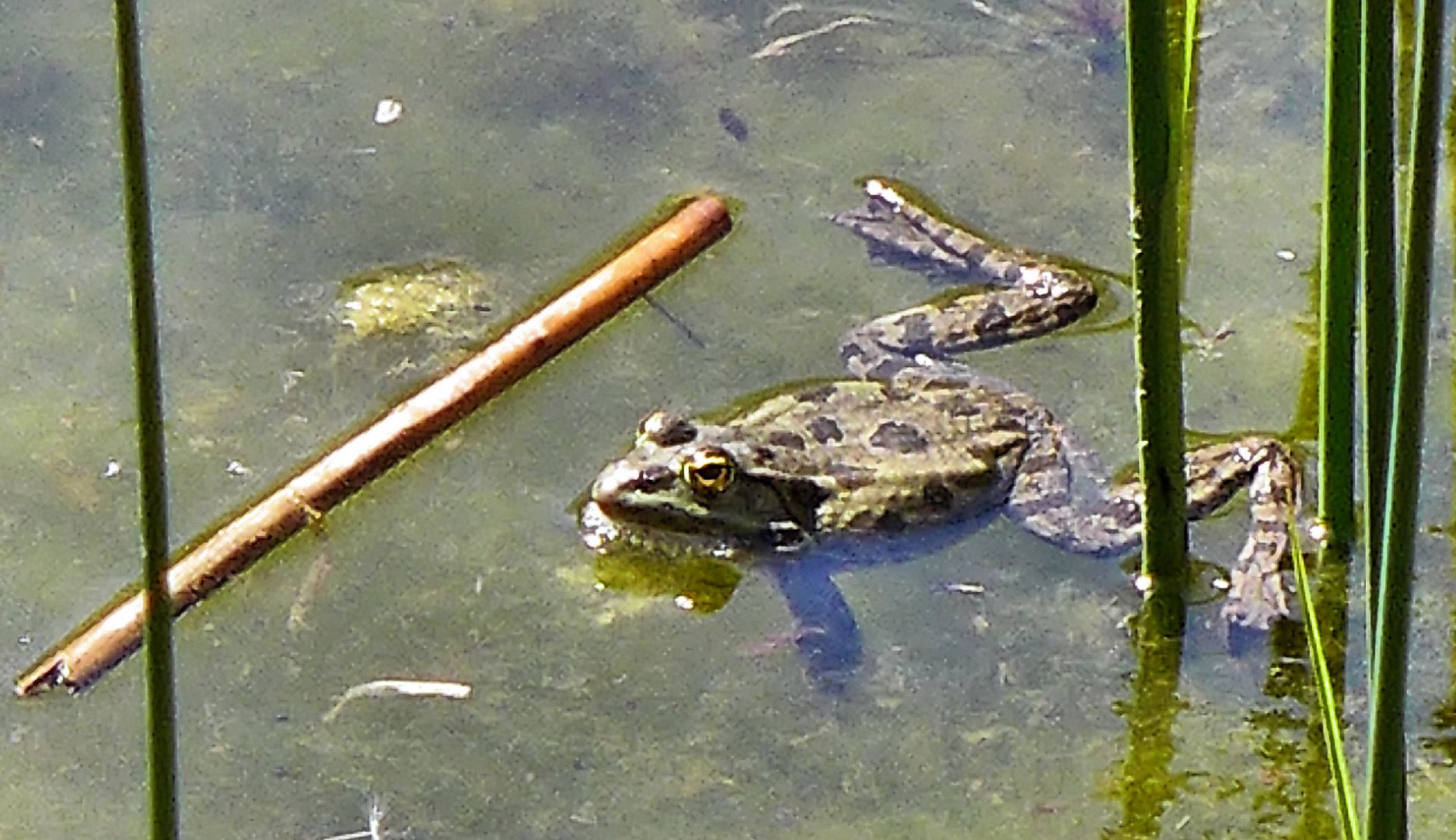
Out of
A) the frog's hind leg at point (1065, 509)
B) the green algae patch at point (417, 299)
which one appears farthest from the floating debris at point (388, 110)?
the frog's hind leg at point (1065, 509)

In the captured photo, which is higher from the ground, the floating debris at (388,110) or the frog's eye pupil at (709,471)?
the floating debris at (388,110)

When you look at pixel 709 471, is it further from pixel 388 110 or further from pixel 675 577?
pixel 388 110

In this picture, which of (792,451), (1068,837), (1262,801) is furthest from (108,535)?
(1262,801)

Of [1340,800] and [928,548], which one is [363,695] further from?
[1340,800]

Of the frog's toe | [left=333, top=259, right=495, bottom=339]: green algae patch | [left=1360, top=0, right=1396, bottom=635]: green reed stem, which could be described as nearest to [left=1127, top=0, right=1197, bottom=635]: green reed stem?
the frog's toe

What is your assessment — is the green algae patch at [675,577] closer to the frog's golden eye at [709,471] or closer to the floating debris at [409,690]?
the frog's golden eye at [709,471]

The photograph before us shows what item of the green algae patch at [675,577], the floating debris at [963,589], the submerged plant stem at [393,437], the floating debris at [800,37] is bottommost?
the floating debris at [963,589]

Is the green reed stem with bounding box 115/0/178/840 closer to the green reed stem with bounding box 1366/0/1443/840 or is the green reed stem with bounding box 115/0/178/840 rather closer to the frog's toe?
the green reed stem with bounding box 1366/0/1443/840
